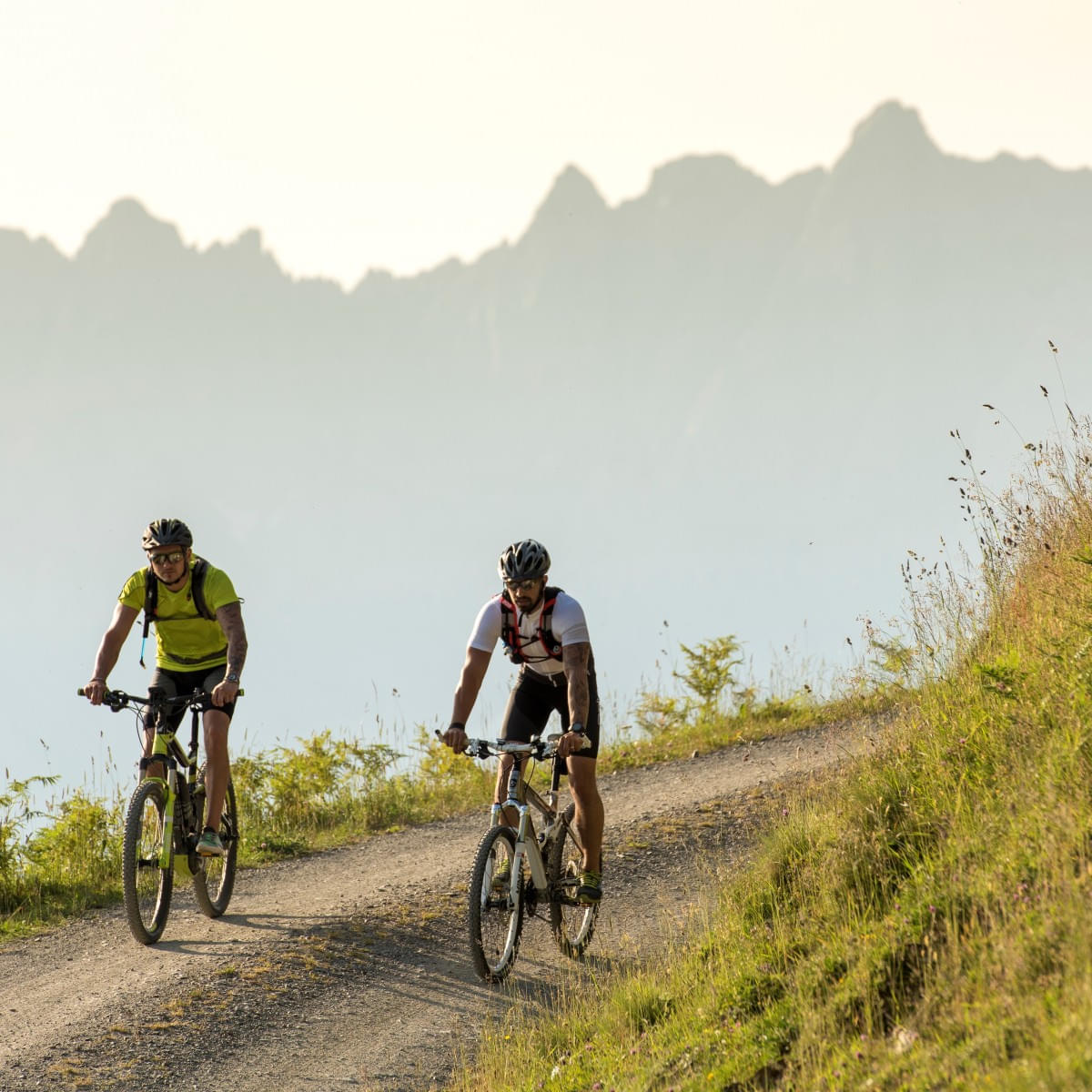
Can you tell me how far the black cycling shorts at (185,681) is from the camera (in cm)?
881

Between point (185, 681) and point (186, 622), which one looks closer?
point (186, 622)

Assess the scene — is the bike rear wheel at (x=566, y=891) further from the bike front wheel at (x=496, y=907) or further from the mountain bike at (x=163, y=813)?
the mountain bike at (x=163, y=813)

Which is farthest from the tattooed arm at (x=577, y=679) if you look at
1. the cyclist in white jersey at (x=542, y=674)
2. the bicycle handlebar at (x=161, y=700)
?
the bicycle handlebar at (x=161, y=700)

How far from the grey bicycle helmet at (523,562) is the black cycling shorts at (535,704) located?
85 centimetres

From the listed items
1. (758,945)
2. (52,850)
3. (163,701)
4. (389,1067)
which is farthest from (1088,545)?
(52,850)

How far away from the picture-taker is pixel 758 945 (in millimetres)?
6152

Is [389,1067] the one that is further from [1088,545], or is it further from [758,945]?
[1088,545]

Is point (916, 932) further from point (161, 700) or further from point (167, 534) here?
point (167, 534)

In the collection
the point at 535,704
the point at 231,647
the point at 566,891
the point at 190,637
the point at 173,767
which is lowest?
the point at 566,891

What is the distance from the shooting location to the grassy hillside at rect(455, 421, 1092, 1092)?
4.57 metres

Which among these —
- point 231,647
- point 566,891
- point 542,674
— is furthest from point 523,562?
point 231,647

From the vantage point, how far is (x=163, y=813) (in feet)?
28.0

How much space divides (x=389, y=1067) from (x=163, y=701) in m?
3.07

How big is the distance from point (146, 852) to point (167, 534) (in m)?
2.25
